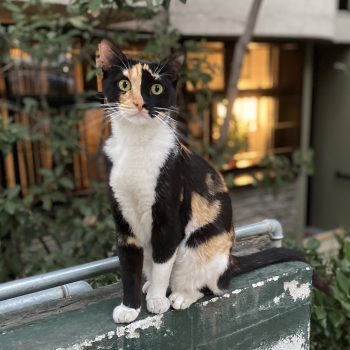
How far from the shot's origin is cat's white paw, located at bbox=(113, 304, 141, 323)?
1.38m

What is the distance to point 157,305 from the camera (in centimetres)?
144

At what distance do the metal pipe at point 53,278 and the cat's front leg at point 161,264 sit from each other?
21 cm

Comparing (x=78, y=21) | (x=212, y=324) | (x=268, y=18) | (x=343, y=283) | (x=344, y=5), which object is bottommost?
(x=343, y=283)

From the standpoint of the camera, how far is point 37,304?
152 cm

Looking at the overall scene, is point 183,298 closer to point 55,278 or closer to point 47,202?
point 55,278

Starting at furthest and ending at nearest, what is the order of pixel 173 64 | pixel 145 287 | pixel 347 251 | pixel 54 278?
pixel 347 251
pixel 145 287
pixel 54 278
pixel 173 64

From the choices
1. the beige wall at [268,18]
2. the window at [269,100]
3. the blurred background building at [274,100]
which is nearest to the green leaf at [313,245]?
the blurred background building at [274,100]

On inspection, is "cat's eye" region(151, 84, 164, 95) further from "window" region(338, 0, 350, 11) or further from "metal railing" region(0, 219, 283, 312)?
"window" region(338, 0, 350, 11)

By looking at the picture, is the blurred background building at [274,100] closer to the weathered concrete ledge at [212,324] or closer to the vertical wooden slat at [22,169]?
the vertical wooden slat at [22,169]

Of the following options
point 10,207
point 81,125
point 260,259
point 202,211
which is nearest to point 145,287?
point 202,211

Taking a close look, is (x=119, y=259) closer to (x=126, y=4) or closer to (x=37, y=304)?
(x=37, y=304)

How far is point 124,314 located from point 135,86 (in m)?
0.76

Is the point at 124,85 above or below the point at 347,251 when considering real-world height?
above

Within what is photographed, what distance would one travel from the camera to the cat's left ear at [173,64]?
4.42ft
